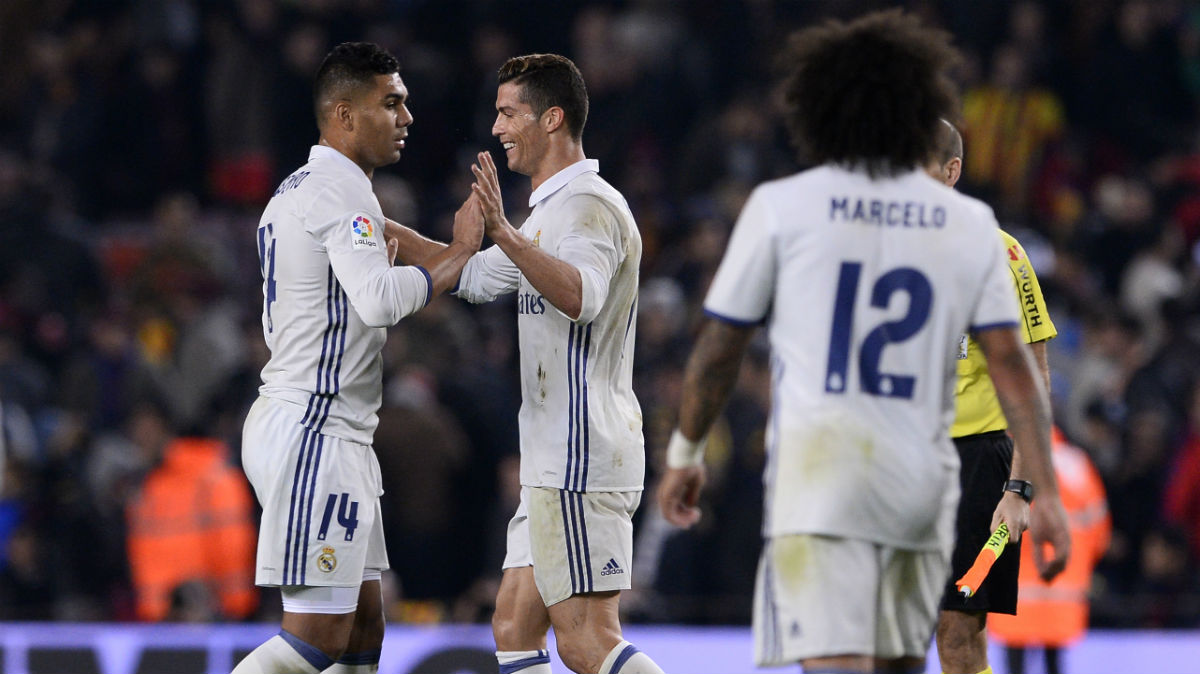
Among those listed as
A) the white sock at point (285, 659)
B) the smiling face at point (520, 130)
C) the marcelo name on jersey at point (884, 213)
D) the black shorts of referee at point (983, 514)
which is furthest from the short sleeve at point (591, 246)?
the black shorts of referee at point (983, 514)

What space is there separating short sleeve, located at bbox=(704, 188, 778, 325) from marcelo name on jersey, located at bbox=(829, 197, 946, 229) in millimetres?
184

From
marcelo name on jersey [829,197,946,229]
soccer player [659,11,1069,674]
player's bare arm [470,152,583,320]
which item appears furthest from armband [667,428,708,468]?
player's bare arm [470,152,583,320]

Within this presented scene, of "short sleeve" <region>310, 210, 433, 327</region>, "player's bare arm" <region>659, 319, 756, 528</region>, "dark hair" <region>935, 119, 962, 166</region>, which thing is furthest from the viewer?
"dark hair" <region>935, 119, 962, 166</region>

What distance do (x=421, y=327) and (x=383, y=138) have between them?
5553 mm

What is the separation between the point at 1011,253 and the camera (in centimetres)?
599

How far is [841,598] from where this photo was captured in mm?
4371

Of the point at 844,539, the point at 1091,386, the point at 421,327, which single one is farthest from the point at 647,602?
the point at 844,539

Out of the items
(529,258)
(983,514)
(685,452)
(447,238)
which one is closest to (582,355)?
(529,258)

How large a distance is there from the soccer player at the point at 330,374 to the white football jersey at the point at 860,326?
1.42 m

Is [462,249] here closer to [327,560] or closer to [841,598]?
[327,560]

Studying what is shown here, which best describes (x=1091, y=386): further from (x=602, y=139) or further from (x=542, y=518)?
(x=542, y=518)

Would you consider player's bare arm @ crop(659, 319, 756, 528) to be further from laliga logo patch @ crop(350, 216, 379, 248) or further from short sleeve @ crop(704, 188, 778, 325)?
laliga logo patch @ crop(350, 216, 379, 248)

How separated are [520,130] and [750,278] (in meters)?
1.69

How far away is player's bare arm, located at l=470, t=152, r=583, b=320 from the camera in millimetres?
5402
